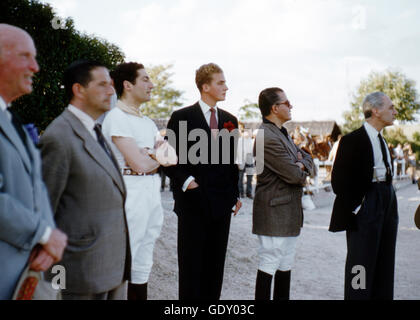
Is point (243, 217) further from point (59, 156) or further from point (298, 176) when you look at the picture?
point (59, 156)

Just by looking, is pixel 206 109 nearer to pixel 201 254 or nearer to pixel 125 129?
pixel 125 129

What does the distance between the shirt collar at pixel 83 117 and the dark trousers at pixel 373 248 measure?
9.01 feet

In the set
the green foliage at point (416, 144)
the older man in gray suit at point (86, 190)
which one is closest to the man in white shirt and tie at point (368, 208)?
the older man in gray suit at point (86, 190)

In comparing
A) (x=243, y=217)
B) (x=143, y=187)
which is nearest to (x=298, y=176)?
(x=143, y=187)

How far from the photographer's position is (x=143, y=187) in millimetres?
3279

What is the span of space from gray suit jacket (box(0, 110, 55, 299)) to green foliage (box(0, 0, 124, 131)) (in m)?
4.54

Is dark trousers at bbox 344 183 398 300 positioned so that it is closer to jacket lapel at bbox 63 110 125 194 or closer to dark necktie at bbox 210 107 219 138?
dark necktie at bbox 210 107 219 138

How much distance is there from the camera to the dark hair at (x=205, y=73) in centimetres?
389

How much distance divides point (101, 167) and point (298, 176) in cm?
216

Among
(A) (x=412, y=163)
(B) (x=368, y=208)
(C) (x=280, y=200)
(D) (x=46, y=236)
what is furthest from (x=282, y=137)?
(A) (x=412, y=163)

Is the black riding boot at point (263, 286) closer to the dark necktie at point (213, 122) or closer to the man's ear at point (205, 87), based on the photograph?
the dark necktie at point (213, 122)

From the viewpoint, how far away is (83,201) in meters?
2.18

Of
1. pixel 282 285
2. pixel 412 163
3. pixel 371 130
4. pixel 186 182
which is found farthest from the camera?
pixel 412 163

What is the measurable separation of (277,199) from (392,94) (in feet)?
181
